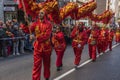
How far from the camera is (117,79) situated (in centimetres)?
999

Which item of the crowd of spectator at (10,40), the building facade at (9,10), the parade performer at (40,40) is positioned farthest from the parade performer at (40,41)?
the building facade at (9,10)

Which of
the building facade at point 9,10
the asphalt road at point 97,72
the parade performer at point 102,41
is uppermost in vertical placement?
the building facade at point 9,10

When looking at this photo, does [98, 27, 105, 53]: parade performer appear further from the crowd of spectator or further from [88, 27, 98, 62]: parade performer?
the crowd of spectator

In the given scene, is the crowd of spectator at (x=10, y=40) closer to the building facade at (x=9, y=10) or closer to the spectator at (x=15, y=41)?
the spectator at (x=15, y=41)

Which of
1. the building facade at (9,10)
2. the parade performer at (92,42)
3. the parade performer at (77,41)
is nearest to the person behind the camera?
the parade performer at (77,41)

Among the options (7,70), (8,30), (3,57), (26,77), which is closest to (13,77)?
(26,77)

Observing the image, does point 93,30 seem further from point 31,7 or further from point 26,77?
point 31,7

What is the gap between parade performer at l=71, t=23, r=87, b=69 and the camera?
12.3 m

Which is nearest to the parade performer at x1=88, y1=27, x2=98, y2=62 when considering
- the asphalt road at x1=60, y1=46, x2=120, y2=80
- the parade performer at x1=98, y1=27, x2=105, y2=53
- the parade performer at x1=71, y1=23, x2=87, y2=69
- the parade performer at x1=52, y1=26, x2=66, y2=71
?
the asphalt road at x1=60, y1=46, x2=120, y2=80

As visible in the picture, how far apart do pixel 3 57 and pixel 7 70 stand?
4032mm

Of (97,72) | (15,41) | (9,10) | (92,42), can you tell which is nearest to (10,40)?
(15,41)

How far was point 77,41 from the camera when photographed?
1241 centimetres

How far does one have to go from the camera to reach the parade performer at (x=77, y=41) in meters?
12.3

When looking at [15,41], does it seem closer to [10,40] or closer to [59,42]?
[10,40]
